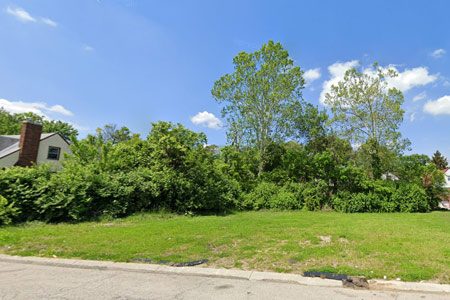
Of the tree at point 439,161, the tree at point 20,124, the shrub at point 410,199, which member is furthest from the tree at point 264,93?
the tree at point 439,161

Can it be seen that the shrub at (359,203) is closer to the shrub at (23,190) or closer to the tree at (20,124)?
the shrub at (23,190)

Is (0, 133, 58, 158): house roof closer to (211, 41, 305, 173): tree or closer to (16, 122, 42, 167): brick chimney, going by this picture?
(16, 122, 42, 167): brick chimney

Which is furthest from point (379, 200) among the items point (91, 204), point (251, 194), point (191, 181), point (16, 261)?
point (16, 261)

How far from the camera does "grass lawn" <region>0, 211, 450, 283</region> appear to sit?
4.75 metres

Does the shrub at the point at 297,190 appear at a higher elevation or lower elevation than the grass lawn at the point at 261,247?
higher

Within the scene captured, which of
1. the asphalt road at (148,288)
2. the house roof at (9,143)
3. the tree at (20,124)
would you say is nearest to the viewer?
the asphalt road at (148,288)

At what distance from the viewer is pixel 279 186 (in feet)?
59.0

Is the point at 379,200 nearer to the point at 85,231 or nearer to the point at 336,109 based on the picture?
the point at 336,109

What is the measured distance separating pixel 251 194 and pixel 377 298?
13.4 m

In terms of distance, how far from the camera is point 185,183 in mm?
12977

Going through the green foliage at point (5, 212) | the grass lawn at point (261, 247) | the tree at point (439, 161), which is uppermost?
the tree at point (439, 161)

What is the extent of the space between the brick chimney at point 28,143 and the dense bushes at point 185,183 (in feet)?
28.2

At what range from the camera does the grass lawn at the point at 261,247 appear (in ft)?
15.6

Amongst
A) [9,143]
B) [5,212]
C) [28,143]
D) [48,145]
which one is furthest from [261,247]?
[9,143]
